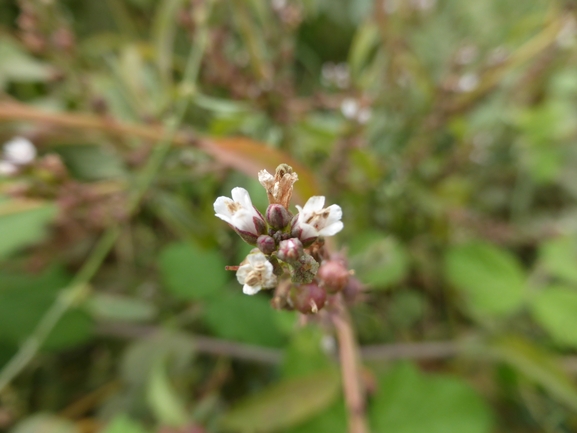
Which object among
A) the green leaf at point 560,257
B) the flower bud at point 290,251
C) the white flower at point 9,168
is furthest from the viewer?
the green leaf at point 560,257

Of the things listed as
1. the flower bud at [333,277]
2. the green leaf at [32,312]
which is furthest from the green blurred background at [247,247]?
the flower bud at [333,277]

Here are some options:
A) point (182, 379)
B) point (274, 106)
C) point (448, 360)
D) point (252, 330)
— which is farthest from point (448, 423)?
point (274, 106)

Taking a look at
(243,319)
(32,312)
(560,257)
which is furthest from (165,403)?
(560,257)

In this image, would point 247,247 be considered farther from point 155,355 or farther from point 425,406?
point 425,406

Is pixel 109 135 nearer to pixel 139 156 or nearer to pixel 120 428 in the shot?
pixel 139 156

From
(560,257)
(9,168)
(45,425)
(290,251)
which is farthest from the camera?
(560,257)

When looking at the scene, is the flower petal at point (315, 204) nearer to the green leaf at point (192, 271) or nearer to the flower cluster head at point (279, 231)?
the flower cluster head at point (279, 231)
